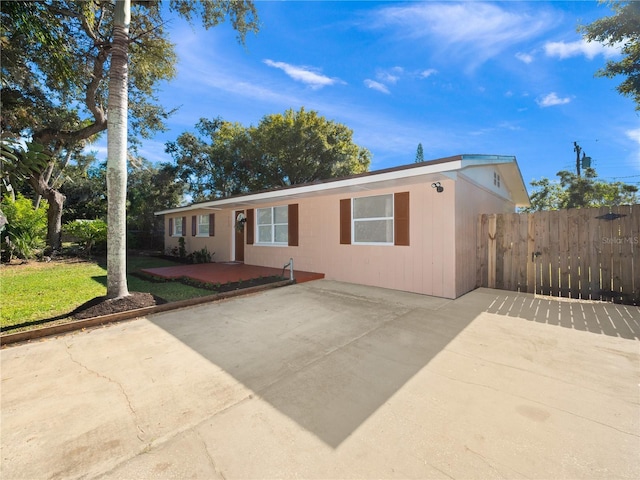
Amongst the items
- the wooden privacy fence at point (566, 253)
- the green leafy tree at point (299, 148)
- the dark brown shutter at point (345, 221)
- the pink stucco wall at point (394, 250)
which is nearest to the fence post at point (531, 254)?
the wooden privacy fence at point (566, 253)

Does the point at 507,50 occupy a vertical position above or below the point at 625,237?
above

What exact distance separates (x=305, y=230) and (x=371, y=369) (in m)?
6.03

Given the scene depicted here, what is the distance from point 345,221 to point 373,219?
2.57ft

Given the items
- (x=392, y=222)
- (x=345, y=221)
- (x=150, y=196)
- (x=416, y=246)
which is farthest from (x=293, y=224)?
(x=150, y=196)

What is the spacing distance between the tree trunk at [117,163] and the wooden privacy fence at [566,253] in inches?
303

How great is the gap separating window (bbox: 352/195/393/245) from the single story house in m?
0.02

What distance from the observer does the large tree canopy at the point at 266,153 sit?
720 inches

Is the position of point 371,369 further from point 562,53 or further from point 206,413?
point 562,53

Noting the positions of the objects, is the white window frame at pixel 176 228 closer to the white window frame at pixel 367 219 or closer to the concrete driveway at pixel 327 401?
the white window frame at pixel 367 219

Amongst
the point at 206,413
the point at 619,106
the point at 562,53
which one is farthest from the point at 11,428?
the point at 619,106

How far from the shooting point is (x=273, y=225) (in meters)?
9.60

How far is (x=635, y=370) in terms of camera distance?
2.63 metres

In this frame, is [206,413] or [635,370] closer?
[206,413]

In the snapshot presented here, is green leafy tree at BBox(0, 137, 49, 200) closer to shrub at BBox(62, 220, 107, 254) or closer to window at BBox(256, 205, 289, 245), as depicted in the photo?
window at BBox(256, 205, 289, 245)
